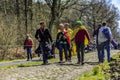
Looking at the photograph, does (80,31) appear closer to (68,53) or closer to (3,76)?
(68,53)

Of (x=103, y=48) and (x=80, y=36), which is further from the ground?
(x=80, y=36)

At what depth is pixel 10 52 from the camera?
38625mm

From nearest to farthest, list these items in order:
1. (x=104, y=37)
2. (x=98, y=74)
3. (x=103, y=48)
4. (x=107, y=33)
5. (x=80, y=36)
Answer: (x=98, y=74) → (x=80, y=36) → (x=107, y=33) → (x=104, y=37) → (x=103, y=48)

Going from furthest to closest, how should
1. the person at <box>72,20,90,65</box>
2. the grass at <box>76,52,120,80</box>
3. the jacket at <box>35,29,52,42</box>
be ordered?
1. the person at <box>72,20,90,65</box>
2. the jacket at <box>35,29,52,42</box>
3. the grass at <box>76,52,120,80</box>

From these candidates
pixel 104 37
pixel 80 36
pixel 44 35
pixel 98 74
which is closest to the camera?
pixel 98 74

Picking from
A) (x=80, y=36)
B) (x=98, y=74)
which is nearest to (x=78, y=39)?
(x=80, y=36)

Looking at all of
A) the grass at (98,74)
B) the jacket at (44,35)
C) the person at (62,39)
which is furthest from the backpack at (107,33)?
the jacket at (44,35)

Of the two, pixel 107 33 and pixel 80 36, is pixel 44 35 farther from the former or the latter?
pixel 107 33

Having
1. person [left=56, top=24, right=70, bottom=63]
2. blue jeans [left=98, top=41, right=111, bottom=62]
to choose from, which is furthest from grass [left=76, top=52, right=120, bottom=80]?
person [left=56, top=24, right=70, bottom=63]

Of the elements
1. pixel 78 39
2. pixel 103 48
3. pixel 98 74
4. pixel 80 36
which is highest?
pixel 80 36

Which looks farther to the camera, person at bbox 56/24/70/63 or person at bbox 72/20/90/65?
person at bbox 56/24/70/63

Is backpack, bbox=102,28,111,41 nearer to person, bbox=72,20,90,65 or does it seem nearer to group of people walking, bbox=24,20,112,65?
group of people walking, bbox=24,20,112,65

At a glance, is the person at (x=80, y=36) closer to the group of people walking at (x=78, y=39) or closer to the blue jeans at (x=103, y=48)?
the group of people walking at (x=78, y=39)

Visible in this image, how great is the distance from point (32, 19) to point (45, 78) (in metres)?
40.0
